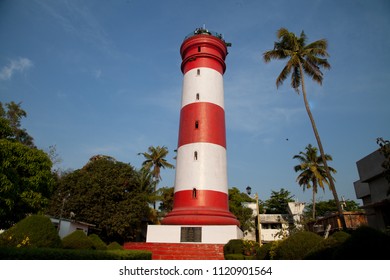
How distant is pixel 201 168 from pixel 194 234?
14.7ft

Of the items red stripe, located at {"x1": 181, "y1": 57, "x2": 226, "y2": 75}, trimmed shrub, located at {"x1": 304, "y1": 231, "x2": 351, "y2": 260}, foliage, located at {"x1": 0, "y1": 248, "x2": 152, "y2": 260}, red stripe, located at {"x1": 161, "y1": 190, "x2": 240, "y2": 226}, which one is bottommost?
foliage, located at {"x1": 0, "y1": 248, "x2": 152, "y2": 260}

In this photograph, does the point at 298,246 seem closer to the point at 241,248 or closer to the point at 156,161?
the point at 241,248

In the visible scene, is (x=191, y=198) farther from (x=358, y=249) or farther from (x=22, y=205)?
(x=358, y=249)

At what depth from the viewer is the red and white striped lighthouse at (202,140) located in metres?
→ 18.6

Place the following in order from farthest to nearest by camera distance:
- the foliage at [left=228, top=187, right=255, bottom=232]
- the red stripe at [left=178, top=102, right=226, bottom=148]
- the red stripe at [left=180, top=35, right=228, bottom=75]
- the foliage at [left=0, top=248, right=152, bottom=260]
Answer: the foliage at [left=228, top=187, right=255, bottom=232] → the red stripe at [left=180, top=35, right=228, bottom=75] → the red stripe at [left=178, top=102, right=226, bottom=148] → the foliage at [left=0, top=248, right=152, bottom=260]

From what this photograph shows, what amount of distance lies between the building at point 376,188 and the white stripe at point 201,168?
923 cm

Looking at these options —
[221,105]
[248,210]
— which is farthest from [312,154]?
[221,105]

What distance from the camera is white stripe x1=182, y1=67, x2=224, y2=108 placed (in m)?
22.0

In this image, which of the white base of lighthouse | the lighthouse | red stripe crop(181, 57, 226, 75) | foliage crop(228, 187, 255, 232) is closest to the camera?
the white base of lighthouse

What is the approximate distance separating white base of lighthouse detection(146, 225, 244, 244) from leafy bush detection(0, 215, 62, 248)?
8.29 metres

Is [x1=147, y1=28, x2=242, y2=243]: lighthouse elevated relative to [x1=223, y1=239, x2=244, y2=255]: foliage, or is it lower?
elevated

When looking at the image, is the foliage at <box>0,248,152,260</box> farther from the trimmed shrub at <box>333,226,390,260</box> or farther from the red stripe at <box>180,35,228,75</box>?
the red stripe at <box>180,35,228,75</box>

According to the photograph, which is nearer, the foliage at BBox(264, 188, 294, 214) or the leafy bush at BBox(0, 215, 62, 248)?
the leafy bush at BBox(0, 215, 62, 248)

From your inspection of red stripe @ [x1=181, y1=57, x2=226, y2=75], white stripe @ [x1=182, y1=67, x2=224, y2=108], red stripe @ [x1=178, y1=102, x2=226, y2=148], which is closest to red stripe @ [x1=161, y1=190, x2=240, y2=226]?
red stripe @ [x1=178, y1=102, x2=226, y2=148]
